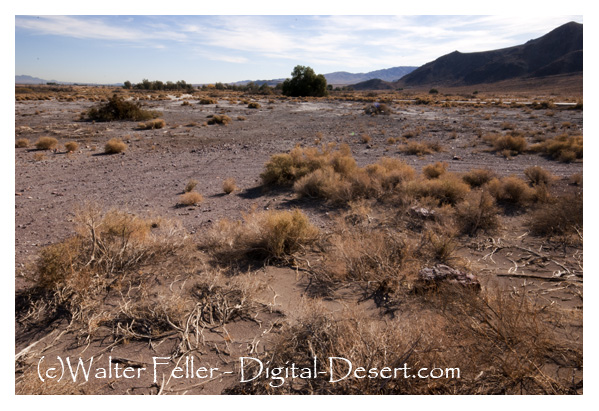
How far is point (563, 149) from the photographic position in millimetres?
11578

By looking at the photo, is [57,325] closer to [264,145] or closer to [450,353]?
[450,353]

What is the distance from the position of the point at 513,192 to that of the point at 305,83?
49322mm

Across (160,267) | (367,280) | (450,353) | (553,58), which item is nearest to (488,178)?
(367,280)

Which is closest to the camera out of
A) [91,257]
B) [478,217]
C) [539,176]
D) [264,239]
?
[91,257]

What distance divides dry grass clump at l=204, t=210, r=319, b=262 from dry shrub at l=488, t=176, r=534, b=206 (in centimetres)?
460

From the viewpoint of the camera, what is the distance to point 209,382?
2.87 m

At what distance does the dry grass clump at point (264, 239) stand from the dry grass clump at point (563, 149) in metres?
10.4

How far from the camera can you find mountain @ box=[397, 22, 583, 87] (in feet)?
300

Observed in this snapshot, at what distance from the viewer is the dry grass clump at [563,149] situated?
11.1 metres

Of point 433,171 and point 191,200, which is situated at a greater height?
point 433,171

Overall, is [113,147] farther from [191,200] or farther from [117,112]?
[117,112]

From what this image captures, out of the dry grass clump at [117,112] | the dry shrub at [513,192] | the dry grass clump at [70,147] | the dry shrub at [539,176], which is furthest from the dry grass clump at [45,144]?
the dry shrub at [539,176]

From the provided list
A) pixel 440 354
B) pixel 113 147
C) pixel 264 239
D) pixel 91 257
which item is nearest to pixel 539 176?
pixel 264 239

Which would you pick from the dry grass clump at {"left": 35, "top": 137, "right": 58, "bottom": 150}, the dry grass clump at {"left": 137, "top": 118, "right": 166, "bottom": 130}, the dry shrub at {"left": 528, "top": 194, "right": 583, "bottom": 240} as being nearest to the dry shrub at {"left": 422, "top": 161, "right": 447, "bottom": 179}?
the dry shrub at {"left": 528, "top": 194, "right": 583, "bottom": 240}
